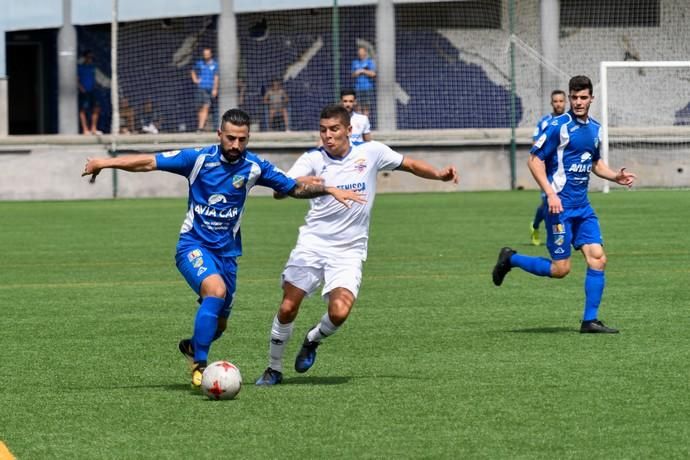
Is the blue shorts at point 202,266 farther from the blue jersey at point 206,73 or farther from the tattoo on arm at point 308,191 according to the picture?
the blue jersey at point 206,73

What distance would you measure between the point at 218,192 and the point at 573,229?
3607mm

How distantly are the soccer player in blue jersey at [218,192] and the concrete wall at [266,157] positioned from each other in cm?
2115

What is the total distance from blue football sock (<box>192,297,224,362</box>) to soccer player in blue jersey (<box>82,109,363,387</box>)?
0.06 meters

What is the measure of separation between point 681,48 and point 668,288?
17.9 m

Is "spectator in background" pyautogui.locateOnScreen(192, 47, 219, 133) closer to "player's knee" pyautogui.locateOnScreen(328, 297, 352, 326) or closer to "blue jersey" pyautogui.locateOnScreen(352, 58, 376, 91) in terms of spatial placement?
"blue jersey" pyautogui.locateOnScreen(352, 58, 376, 91)

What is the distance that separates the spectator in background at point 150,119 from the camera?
1230 inches

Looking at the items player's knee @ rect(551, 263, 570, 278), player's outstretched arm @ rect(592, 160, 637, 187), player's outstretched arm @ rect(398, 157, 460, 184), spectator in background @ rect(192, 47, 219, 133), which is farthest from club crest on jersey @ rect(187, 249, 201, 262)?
spectator in background @ rect(192, 47, 219, 133)

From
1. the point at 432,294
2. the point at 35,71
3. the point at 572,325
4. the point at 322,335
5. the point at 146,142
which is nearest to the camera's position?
the point at 322,335

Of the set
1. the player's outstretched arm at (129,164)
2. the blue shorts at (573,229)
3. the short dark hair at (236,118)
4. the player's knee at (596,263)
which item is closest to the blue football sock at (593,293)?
the player's knee at (596,263)

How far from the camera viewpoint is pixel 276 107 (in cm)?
3123

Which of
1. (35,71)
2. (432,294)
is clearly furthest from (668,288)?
(35,71)

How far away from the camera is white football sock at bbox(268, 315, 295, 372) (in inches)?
342

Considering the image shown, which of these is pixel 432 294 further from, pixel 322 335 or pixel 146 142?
pixel 146 142

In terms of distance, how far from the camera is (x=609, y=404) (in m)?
7.64
